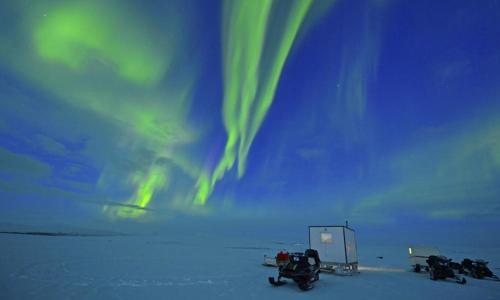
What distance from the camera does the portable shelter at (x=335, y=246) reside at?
2512cm

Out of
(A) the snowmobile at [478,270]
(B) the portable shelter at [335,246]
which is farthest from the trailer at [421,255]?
(B) the portable shelter at [335,246]

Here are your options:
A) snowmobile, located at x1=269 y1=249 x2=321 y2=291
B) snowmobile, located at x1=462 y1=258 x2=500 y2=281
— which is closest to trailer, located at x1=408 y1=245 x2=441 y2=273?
snowmobile, located at x1=462 y1=258 x2=500 y2=281

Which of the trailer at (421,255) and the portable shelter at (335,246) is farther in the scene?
the trailer at (421,255)

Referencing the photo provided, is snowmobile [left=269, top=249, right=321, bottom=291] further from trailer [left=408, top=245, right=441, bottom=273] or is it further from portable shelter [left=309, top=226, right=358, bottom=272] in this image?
trailer [left=408, top=245, right=441, bottom=273]

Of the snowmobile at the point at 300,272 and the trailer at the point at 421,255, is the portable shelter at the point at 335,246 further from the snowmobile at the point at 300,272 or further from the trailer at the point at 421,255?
the trailer at the point at 421,255

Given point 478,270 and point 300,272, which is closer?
point 300,272

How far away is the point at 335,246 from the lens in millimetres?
25656

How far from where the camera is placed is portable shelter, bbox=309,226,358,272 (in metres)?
25.1

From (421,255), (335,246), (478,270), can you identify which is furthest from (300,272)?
(478,270)

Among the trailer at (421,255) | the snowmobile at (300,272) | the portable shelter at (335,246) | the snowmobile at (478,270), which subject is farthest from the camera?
the trailer at (421,255)

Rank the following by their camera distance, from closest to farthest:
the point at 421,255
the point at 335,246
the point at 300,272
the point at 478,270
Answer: the point at 300,272, the point at 335,246, the point at 478,270, the point at 421,255

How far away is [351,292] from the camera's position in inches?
→ 644

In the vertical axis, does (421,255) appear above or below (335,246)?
below

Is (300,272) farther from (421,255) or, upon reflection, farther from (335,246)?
(421,255)
